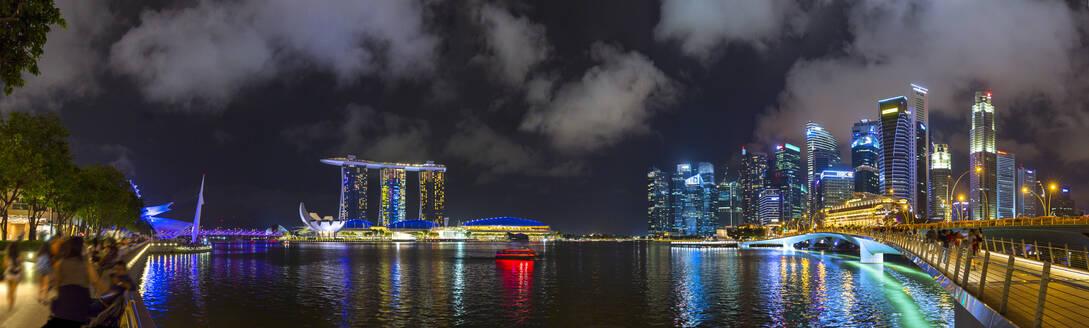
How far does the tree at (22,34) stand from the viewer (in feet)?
47.4

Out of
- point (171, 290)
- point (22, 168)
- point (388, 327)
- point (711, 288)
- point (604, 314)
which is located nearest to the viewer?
point (388, 327)

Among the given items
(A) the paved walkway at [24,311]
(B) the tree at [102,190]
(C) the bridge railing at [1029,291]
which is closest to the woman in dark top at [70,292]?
(A) the paved walkway at [24,311]

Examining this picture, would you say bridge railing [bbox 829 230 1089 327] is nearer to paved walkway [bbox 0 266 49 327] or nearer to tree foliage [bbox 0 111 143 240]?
paved walkway [bbox 0 266 49 327]

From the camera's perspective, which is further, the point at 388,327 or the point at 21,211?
the point at 21,211

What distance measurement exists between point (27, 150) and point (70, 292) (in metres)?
34.6

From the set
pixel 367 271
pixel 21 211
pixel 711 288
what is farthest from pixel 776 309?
pixel 21 211

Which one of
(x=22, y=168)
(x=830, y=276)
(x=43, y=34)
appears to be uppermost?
(x=43, y=34)

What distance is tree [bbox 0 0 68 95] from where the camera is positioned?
14453mm

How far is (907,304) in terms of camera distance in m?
35.0

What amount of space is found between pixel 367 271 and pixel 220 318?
32001mm

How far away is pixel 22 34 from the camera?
14758mm

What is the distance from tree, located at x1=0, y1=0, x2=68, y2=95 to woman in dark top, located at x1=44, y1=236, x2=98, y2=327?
7.62 metres

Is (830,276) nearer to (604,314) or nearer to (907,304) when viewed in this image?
(907,304)

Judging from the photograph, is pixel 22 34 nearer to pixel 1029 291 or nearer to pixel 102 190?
pixel 1029 291
